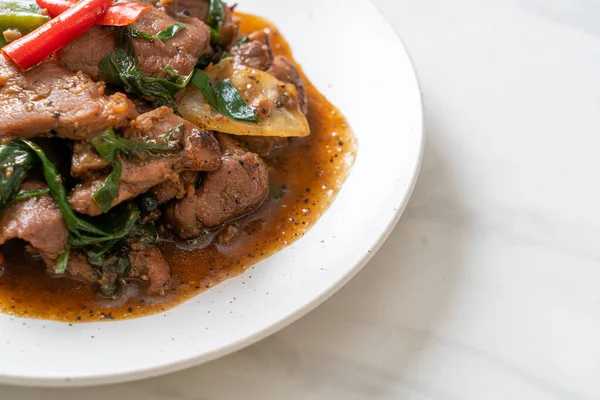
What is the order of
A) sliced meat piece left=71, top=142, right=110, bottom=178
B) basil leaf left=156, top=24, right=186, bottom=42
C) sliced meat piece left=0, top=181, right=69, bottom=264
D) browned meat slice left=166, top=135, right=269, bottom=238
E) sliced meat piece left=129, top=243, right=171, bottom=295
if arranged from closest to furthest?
sliced meat piece left=0, top=181, right=69, bottom=264 < sliced meat piece left=71, top=142, right=110, bottom=178 < sliced meat piece left=129, top=243, right=171, bottom=295 < browned meat slice left=166, top=135, right=269, bottom=238 < basil leaf left=156, top=24, right=186, bottom=42

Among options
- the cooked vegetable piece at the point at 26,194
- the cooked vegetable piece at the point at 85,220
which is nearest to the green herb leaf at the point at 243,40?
the cooked vegetable piece at the point at 85,220

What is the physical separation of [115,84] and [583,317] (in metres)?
2.86

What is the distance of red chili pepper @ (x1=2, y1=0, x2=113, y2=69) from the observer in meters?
3.24

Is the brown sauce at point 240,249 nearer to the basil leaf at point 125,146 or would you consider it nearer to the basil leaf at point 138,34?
the basil leaf at point 125,146

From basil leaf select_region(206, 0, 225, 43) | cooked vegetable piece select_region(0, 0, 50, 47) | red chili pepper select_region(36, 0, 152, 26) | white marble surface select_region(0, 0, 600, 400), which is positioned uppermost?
red chili pepper select_region(36, 0, 152, 26)

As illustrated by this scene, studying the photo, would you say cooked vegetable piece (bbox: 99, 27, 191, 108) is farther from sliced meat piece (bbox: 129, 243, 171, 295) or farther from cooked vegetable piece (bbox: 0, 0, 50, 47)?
sliced meat piece (bbox: 129, 243, 171, 295)

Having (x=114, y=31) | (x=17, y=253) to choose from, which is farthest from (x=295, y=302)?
(x=114, y=31)

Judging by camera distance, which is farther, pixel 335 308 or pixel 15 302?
pixel 335 308

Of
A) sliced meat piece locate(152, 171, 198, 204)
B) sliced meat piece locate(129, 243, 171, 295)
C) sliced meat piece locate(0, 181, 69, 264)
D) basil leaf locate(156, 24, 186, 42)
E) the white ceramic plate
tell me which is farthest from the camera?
basil leaf locate(156, 24, 186, 42)

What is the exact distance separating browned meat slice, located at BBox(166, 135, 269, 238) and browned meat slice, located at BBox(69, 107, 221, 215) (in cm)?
12

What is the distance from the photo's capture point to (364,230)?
3.28m

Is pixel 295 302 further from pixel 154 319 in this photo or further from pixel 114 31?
pixel 114 31

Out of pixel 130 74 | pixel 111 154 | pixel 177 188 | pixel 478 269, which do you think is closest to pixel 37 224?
pixel 111 154

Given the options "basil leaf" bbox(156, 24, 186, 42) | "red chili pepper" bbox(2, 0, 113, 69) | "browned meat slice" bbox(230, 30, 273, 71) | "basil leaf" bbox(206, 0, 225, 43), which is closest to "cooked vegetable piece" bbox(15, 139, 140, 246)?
"red chili pepper" bbox(2, 0, 113, 69)
